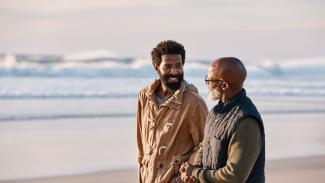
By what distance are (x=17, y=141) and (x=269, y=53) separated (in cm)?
3134

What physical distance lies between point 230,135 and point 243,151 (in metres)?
0.11

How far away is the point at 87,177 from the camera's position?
10172mm

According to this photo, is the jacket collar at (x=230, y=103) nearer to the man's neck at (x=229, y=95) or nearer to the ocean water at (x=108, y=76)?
the man's neck at (x=229, y=95)

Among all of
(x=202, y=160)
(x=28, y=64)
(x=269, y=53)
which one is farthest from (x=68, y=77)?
(x=202, y=160)

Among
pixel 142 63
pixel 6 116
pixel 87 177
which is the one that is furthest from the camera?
pixel 142 63

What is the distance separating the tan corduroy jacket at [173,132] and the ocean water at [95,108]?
5.24 meters

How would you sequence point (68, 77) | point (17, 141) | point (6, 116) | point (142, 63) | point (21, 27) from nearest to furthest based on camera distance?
point (17, 141)
point (6, 116)
point (68, 77)
point (142, 63)
point (21, 27)

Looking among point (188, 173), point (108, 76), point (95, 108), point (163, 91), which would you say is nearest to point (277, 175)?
point (163, 91)

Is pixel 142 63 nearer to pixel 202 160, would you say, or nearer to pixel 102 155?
pixel 102 155

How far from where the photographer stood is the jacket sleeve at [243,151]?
13.0ft

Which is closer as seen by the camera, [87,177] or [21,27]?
[87,177]

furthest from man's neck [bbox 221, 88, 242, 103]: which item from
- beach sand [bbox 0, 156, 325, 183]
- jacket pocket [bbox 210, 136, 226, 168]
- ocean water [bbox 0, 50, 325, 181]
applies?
ocean water [bbox 0, 50, 325, 181]

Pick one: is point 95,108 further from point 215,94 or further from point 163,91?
point 215,94

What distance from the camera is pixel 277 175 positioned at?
1053 centimetres
